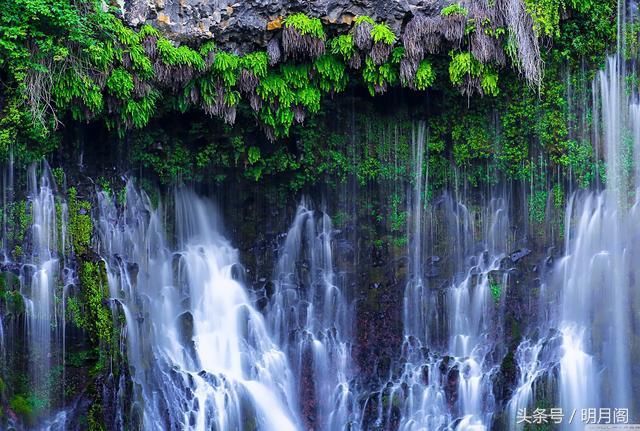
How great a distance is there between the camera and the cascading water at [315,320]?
14.0 m

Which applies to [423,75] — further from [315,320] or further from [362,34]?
[315,320]

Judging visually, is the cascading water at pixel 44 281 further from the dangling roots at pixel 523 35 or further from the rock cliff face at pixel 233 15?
the dangling roots at pixel 523 35

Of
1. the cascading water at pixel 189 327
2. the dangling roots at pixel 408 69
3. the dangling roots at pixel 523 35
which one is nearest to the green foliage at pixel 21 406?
the cascading water at pixel 189 327

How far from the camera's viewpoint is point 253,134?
14.3 m

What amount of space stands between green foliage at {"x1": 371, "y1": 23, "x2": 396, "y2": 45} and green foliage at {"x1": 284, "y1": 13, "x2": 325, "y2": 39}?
85cm

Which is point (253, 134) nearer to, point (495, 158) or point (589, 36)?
point (495, 158)

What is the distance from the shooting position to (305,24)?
1266 centimetres

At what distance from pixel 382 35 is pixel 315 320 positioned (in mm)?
5385

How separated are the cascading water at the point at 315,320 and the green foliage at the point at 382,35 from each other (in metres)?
3.74

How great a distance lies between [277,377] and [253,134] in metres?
Result: 4.36

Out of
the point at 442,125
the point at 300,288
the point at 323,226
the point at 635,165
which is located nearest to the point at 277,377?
the point at 300,288

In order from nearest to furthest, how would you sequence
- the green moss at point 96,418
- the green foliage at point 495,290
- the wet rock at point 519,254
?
the green moss at point 96,418 < the green foliage at point 495,290 < the wet rock at point 519,254

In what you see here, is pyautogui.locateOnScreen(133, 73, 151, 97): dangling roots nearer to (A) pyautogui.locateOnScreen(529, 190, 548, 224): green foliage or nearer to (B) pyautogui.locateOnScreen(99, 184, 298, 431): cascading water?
(B) pyautogui.locateOnScreen(99, 184, 298, 431): cascading water

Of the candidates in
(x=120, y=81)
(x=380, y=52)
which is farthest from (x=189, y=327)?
(x=380, y=52)
